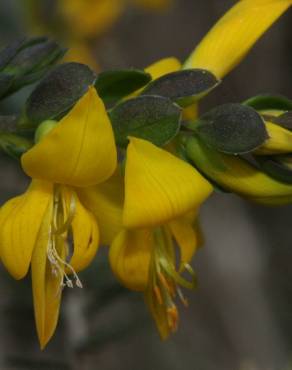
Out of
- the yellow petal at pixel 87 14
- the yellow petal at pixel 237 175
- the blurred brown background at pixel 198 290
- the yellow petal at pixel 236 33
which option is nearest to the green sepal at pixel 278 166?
the yellow petal at pixel 237 175

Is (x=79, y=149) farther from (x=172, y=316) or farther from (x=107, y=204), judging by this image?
(x=172, y=316)

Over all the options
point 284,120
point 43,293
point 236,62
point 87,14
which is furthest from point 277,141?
point 87,14

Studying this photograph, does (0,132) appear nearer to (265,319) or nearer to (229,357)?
(229,357)

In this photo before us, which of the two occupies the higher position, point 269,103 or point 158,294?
point 269,103

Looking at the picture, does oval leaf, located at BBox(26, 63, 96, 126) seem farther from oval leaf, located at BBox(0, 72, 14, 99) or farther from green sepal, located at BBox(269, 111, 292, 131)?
green sepal, located at BBox(269, 111, 292, 131)

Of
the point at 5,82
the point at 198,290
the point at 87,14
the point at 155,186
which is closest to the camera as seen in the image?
the point at 155,186

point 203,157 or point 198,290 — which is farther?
point 198,290
